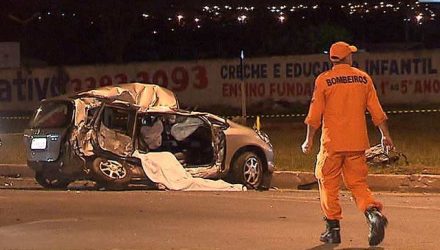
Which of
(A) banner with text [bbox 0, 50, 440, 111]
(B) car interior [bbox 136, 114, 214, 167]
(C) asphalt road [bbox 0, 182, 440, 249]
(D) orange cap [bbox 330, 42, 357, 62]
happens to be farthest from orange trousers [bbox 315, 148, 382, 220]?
(A) banner with text [bbox 0, 50, 440, 111]

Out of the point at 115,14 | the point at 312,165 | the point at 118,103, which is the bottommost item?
the point at 312,165

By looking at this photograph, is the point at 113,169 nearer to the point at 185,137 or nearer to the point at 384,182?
the point at 185,137

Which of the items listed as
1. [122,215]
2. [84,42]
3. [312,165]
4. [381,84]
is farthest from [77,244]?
[84,42]

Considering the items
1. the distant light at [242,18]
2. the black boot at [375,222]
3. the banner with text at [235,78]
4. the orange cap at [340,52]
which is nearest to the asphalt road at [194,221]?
the black boot at [375,222]

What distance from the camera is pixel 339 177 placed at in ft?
26.1

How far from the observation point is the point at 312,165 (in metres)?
15.7

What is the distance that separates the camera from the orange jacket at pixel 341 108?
7.89 metres

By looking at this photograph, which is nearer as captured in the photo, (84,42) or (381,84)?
(381,84)

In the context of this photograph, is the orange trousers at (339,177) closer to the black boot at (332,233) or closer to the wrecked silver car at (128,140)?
the black boot at (332,233)

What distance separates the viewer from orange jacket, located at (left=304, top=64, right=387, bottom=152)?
789 centimetres

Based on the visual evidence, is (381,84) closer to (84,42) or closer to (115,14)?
(115,14)

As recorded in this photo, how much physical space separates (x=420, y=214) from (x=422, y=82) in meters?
20.7

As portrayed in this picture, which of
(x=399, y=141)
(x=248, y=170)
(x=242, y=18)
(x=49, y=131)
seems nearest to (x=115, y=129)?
(x=49, y=131)

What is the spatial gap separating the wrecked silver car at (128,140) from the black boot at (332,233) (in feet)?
18.4
